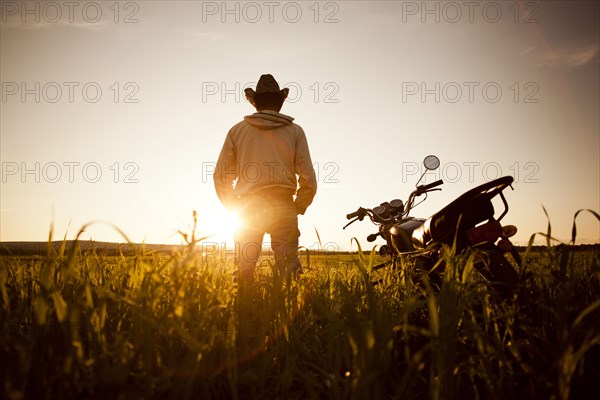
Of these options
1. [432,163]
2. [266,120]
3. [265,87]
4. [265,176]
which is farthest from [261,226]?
[432,163]

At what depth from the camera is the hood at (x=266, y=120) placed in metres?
4.34

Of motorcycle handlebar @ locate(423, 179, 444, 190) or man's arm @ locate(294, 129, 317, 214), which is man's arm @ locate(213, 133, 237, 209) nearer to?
man's arm @ locate(294, 129, 317, 214)

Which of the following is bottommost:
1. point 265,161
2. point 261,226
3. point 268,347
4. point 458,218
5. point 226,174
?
point 268,347

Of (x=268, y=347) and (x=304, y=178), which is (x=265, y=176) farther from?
(x=268, y=347)

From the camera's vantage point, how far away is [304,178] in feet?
14.5

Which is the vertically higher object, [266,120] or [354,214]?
[266,120]

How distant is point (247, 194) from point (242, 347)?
235cm

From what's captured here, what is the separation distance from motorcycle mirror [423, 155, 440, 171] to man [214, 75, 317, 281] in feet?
5.59

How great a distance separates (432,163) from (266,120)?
2.34m

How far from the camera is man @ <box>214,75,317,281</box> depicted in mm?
4180

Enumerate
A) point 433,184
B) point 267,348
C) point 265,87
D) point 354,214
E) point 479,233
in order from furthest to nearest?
point 354,214, point 433,184, point 265,87, point 479,233, point 267,348

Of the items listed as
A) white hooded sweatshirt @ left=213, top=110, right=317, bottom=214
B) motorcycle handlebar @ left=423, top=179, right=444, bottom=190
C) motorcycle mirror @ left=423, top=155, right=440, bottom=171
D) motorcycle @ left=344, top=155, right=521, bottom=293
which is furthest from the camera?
motorcycle mirror @ left=423, top=155, right=440, bottom=171

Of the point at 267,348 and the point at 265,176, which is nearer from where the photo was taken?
the point at 267,348

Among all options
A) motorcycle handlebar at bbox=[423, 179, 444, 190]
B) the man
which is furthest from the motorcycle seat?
motorcycle handlebar at bbox=[423, 179, 444, 190]
